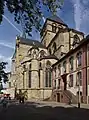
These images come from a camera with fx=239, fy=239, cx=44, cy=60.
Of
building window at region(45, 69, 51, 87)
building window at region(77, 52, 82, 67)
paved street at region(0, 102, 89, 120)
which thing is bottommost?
paved street at region(0, 102, 89, 120)

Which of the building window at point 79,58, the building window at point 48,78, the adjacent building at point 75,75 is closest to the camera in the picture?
the adjacent building at point 75,75

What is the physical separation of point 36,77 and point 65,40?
14.2 m

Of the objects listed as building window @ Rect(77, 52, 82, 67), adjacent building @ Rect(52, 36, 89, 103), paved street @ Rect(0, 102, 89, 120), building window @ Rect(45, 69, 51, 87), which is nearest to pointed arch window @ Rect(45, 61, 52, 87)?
building window @ Rect(45, 69, 51, 87)

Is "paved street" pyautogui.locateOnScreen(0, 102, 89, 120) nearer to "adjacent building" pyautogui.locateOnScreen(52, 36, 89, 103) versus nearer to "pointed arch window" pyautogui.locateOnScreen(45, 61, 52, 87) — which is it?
"adjacent building" pyautogui.locateOnScreen(52, 36, 89, 103)

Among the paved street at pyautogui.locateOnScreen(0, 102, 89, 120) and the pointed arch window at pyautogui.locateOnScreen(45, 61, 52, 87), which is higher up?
the pointed arch window at pyautogui.locateOnScreen(45, 61, 52, 87)

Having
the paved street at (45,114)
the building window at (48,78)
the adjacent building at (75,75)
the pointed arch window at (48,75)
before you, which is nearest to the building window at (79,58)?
the adjacent building at (75,75)

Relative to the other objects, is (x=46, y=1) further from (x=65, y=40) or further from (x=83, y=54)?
(x=65, y=40)

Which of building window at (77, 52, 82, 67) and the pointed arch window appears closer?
building window at (77, 52, 82, 67)

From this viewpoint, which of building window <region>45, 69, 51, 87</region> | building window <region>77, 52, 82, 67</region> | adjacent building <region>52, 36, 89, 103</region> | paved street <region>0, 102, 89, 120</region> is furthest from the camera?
building window <region>45, 69, 51, 87</region>

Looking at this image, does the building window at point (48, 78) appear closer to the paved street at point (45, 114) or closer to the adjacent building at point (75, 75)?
the adjacent building at point (75, 75)

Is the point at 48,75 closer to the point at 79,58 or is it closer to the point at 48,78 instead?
the point at 48,78

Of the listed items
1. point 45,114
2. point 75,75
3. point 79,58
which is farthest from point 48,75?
point 45,114

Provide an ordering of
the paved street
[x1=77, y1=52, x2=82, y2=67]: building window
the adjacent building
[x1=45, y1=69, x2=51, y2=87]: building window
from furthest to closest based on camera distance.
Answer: [x1=45, y1=69, x2=51, y2=87]: building window < [x1=77, y1=52, x2=82, y2=67]: building window < the adjacent building < the paved street

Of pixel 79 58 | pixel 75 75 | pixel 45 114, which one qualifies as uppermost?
pixel 79 58
